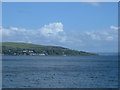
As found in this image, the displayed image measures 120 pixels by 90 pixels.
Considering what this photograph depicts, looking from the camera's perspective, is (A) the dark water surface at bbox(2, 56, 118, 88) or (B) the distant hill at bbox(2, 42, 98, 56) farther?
(B) the distant hill at bbox(2, 42, 98, 56)

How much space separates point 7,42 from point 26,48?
4748 mm

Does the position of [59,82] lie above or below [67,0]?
below

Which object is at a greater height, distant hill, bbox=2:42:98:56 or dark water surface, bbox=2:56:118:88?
distant hill, bbox=2:42:98:56

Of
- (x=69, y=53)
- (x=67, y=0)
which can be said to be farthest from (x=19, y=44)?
(x=67, y=0)

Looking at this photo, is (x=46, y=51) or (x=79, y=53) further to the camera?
(x=79, y=53)

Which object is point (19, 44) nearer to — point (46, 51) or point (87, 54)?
point (46, 51)

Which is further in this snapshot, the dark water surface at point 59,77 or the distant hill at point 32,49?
the distant hill at point 32,49

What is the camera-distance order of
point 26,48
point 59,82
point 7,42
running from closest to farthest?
point 59,82 → point 7,42 → point 26,48

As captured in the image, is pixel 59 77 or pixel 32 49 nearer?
pixel 59 77

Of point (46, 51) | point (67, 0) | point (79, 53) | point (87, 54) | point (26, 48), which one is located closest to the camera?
point (67, 0)

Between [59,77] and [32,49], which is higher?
[32,49]

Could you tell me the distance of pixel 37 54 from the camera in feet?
210

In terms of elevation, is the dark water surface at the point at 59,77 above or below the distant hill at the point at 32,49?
below

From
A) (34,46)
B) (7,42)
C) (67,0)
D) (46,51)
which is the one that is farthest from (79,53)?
(67,0)
